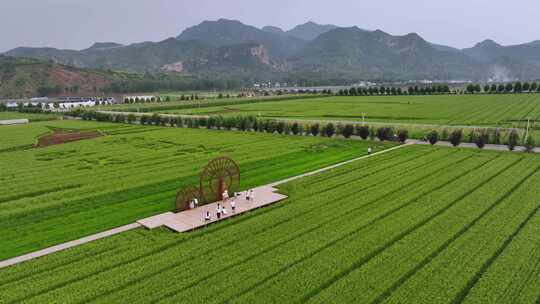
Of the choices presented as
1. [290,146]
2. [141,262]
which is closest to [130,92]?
[290,146]

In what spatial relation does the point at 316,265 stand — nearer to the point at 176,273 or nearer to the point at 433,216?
the point at 176,273

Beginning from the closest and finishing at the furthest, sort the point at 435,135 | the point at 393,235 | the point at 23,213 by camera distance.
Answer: the point at 393,235 < the point at 23,213 < the point at 435,135

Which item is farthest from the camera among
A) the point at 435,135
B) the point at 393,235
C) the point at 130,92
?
the point at 130,92

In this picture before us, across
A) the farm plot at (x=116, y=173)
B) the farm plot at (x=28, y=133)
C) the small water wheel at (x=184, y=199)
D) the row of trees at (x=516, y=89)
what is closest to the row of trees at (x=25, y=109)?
the farm plot at (x=28, y=133)

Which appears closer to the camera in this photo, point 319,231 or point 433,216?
point 319,231

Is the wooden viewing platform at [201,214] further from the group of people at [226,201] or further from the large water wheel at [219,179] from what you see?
the large water wheel at [219,179]

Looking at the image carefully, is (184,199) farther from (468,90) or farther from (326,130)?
(468,90)
